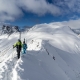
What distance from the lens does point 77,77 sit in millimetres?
30312

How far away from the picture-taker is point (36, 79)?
1656cm

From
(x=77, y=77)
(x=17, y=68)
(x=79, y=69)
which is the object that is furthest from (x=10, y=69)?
(x=79, y=69)

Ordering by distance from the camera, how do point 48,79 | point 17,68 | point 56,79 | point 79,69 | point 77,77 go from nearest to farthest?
point 17,68 → point 48,79 → point 56,79 → point 77,77 → point 79,69

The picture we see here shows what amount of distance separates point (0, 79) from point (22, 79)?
79.1 inches

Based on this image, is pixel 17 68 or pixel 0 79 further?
pixel 17 68

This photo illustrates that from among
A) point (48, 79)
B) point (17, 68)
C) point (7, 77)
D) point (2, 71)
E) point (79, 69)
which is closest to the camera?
point (7, 77)

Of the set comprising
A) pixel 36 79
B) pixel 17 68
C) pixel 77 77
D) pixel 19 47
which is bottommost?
pixel 77 77

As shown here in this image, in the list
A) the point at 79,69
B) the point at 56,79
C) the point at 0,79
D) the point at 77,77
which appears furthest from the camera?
the point at 79,69

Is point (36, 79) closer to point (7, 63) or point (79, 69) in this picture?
point (7, 63)

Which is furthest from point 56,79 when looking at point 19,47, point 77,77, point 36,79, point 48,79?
point 77,77

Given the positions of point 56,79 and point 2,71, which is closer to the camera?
point 2,71

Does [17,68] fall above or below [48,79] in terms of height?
above

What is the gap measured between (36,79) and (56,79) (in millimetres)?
5548

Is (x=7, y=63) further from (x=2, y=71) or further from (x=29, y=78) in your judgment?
(x=29, y=78)
